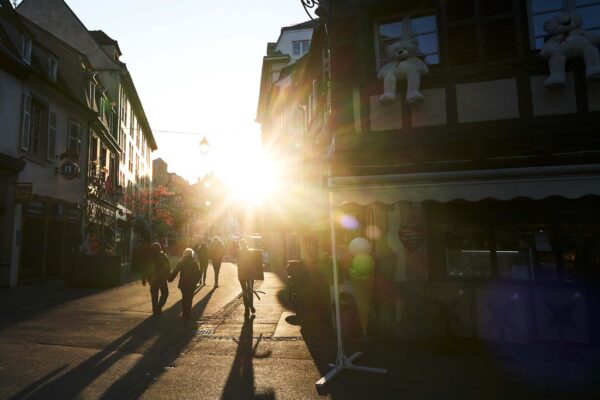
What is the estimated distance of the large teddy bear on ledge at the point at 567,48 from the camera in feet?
24.0

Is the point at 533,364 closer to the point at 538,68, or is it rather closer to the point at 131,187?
the point at 538,68

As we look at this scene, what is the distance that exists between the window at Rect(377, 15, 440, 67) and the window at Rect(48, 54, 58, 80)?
49.4 feet

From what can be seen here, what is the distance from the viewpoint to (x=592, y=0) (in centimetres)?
802

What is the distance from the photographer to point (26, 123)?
53.1ft

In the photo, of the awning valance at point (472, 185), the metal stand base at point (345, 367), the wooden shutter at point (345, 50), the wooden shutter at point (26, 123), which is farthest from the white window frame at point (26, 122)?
the metal stand base at point (345, 367)

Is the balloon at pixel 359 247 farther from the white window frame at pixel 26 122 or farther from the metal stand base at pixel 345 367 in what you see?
the white window frame at pixel 26 122

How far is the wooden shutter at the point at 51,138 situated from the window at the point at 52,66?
179 cm

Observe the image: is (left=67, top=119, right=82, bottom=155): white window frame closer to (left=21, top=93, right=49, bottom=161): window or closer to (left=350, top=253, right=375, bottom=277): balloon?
(left=21, top=93, right=49, bottom=161): window

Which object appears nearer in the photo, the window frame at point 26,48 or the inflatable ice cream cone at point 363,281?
the inflatable ice cream cone at point 363,281

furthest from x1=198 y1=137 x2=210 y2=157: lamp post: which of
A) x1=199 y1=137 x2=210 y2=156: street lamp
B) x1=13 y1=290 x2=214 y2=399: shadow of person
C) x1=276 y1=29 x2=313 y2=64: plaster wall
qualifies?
x1=276 y1=29 x2=313 y2=64: plaster wall

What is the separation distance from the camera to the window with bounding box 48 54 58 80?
1848 cm

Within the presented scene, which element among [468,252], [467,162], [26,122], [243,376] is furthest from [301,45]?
[243,376]

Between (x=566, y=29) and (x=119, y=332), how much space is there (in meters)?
9.24

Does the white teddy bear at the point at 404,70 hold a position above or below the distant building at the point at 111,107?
below
